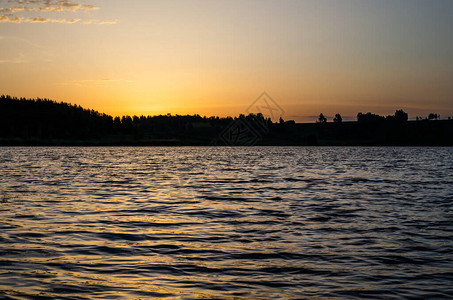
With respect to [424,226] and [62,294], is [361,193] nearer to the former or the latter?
[424,226]

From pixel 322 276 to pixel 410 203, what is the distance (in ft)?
56.5

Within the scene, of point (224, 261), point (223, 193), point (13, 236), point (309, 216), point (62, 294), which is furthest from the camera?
point (223, 193)

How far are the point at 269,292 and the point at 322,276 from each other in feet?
6.63

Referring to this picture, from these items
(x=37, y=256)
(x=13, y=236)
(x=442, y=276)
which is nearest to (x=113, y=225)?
(x=13, y=236)

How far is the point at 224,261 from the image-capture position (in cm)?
1339

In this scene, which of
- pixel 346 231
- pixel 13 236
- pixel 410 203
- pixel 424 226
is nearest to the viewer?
pixel 13 236

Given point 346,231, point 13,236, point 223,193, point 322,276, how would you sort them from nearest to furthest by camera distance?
1. point 322,276
2. point 13,236
3. point 346,231
4. point 223,193

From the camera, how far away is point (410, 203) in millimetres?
27094

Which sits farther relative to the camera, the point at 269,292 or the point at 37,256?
the point at 37,256

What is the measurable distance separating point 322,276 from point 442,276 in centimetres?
310

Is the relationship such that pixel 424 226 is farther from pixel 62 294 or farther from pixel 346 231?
pixel 62 294

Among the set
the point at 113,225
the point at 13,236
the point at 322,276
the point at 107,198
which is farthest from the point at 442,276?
the point at 107,198

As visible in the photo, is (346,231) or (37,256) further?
(346,231)

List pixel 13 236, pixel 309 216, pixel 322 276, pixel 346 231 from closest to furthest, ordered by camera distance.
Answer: pixel 322 276, pixel 13 236, pixel 346 231, pixel 309 216
